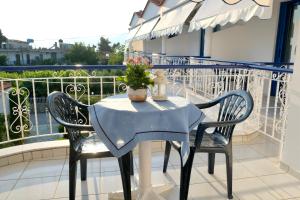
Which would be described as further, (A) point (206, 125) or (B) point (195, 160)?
(B) point (195, 160)

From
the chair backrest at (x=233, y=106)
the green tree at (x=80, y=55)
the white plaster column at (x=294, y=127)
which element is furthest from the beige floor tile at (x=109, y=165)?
the green tree at (x=80, y=55)

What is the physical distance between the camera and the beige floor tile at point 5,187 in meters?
2.10

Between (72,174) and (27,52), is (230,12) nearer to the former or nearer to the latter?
(72,174)

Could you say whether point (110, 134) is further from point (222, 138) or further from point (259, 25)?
point (259, 25)

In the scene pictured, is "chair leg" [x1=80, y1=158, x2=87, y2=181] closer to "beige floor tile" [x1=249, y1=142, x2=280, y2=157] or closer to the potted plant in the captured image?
the potted plant

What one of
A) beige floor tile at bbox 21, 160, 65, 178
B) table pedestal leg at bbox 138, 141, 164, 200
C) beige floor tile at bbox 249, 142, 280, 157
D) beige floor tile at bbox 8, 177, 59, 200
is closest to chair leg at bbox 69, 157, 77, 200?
beige floor tile at bbox 8, 177, 59, 200

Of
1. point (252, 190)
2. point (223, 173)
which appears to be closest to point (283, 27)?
point (223, 173)

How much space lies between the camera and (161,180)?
239cm

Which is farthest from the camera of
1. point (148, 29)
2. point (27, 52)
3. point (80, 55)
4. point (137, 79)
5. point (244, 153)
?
point (80, 55)

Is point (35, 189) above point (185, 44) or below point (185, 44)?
below

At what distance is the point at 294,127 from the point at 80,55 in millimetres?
33713

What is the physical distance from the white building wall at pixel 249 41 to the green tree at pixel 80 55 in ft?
88.6

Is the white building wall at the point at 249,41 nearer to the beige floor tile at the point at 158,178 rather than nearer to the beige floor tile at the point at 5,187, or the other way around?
the beige floor tile at the point at 158,178

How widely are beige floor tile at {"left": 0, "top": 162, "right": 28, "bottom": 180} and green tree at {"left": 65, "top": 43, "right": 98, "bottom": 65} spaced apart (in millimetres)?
31615
